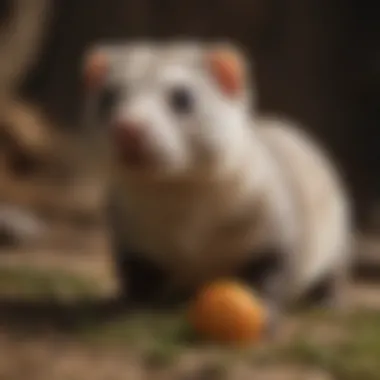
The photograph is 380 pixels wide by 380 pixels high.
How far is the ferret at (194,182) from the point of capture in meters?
1.37

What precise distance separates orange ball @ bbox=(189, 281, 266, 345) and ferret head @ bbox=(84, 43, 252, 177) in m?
0.18


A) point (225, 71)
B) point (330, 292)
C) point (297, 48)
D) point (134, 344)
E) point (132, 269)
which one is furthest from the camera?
point (297, 48)

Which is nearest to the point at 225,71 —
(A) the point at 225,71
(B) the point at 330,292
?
(A) the point at 225,71

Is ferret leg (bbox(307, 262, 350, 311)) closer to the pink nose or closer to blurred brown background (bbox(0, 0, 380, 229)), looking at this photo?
the pink nose

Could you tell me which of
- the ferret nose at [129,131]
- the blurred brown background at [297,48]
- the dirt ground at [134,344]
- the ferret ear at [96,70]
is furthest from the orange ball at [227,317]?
the blurred brown background at [297,48]

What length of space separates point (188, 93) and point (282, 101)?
1441 mm

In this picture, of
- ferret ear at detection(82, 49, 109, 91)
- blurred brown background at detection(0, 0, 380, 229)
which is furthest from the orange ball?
blurred brown background at detection(0, 0, 380, 229)

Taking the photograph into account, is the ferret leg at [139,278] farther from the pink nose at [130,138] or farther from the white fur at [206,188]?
the pink nose at [130,138]

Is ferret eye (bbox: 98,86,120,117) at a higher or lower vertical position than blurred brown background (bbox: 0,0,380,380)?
lower

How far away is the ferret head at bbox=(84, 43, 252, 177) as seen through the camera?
4.34 ft

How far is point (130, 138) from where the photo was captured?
4.24 feet

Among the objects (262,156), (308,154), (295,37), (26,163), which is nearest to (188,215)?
(262,156)

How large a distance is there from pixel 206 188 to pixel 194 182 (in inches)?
1.0

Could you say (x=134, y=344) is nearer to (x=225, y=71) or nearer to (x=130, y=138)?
(x=130, y=138)
